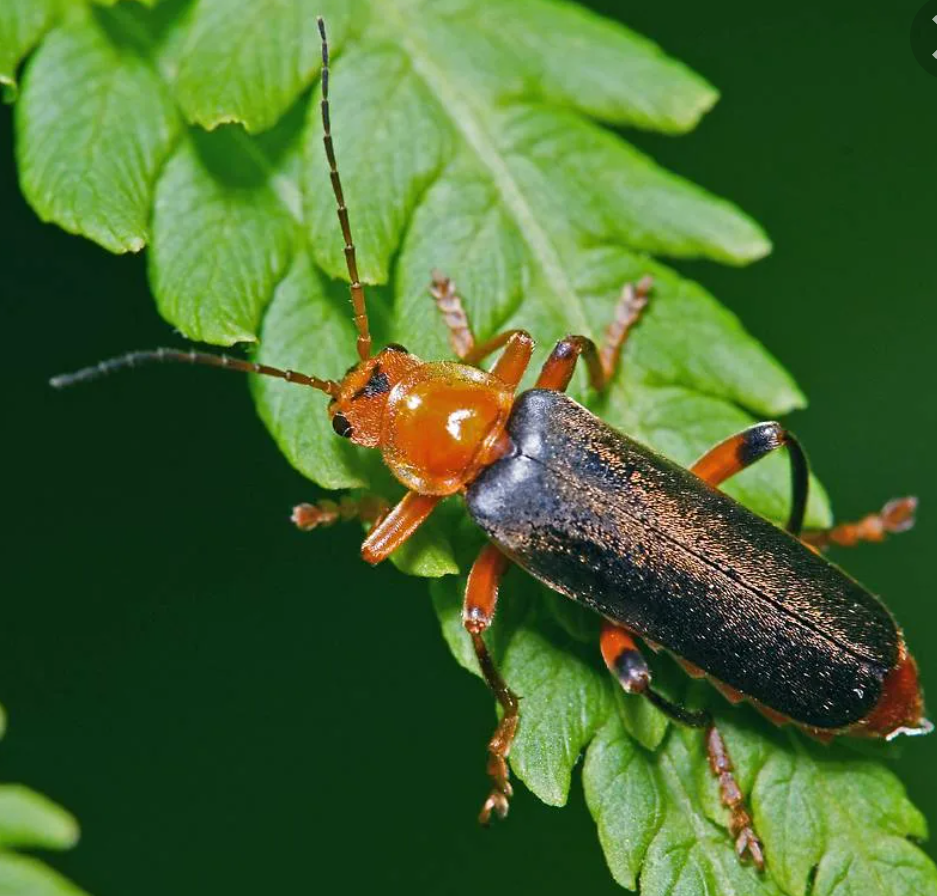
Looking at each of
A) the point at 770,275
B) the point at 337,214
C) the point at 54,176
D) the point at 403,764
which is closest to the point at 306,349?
the point at 337,214

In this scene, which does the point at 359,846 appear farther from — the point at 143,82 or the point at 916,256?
the point at 916,256

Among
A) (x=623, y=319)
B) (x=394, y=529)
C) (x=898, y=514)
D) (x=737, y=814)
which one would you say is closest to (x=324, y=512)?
(x=394, y=529)

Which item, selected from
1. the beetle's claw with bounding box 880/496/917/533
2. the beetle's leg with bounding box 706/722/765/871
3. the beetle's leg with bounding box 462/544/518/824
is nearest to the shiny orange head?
the beetle's leg with bounding box 462/544/518/824

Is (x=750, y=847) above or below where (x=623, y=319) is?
below

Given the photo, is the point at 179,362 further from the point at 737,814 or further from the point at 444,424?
the point at 737,814

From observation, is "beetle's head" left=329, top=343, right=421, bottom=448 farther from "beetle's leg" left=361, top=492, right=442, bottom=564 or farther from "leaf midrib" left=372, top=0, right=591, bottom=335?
"leaf midrib" left=372, top=0, right=591, bottom=335

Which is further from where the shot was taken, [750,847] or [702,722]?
[702,722]
